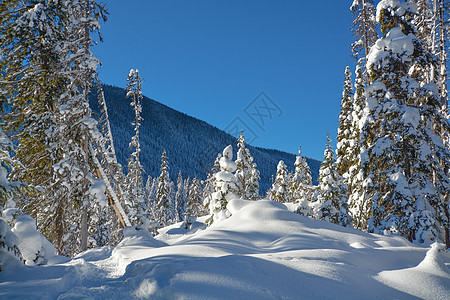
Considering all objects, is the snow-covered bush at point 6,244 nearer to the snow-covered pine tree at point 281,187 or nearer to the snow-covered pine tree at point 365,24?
the snow-covered pine tree at point 365,24

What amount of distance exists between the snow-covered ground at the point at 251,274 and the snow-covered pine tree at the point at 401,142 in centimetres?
291

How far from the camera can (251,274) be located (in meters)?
4.23

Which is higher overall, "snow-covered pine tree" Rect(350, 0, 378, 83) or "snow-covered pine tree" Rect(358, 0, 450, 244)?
"snow-covered pine tree" Rect(350, 0, 378, 83)

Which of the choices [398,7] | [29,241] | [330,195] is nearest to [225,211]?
[330,195]

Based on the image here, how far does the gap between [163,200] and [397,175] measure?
34.8 m

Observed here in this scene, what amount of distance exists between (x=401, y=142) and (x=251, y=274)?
8.55 m

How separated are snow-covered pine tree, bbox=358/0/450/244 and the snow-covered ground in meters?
2.91

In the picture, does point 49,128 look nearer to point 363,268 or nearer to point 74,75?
point 74,75

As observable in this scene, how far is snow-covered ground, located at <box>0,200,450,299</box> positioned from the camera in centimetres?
387

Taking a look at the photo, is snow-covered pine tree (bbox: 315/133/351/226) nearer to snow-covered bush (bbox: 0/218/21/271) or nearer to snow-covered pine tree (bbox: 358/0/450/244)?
snow-covered pine tree (bbox: 358/0/450/244)

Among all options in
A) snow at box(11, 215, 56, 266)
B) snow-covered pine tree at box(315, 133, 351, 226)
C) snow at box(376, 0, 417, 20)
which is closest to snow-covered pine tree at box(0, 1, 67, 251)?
snow at box(11, 215, 56, 266)

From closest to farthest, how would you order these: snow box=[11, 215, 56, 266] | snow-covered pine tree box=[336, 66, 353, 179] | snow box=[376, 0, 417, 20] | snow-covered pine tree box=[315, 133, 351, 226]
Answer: snow box=[11, 215, 56, 266] → snow box=[376, 0, 417, 20] → snow-covered pine tree box=[315, 133, 351, 226] → snow-covered pine tree box=[336, 66, 353, 179]

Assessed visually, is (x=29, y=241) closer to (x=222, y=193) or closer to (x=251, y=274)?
(x=251, y=274)

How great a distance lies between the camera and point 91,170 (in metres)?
11.5
